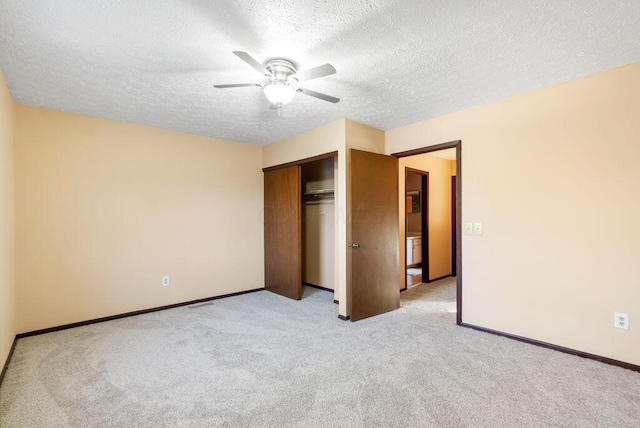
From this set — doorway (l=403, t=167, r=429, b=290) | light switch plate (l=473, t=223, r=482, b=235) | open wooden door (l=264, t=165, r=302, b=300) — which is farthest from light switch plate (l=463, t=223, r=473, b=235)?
open wooden door (l=264, t=165, r=302, b=300)

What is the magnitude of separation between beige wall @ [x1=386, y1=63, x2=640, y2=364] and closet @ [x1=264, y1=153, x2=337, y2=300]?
6.30ft

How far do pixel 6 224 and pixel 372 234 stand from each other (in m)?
3.48

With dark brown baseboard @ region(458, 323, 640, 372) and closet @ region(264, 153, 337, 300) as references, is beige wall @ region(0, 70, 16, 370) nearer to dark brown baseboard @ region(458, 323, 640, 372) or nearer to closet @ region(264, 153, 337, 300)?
closet @ region(264, 153, 337, 300)

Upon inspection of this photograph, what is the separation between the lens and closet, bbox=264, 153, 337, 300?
4.11 m

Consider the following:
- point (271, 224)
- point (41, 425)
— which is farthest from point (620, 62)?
point (41, 425)

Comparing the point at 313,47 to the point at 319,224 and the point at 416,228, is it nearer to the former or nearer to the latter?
the point at 319,224

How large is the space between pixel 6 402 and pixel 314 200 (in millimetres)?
3904

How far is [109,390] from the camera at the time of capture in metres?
1.98

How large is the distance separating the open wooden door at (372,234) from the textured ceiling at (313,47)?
81 cm

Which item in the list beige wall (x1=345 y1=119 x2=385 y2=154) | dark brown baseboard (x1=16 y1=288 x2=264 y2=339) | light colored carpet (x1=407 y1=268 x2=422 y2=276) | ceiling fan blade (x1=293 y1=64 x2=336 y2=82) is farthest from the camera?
light colored carpet (x1=407 y1=268 x2=422 y2=276)

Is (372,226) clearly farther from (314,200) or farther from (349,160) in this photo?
(314,200)

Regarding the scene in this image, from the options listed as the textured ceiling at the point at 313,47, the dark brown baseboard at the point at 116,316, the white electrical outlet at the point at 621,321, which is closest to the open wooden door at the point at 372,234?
the textured ceiling at the point at 313,47

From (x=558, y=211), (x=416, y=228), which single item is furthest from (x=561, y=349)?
(x=416, y=228)

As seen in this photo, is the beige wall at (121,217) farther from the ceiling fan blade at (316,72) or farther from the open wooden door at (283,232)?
the ceiling fan blade at (316,72)
